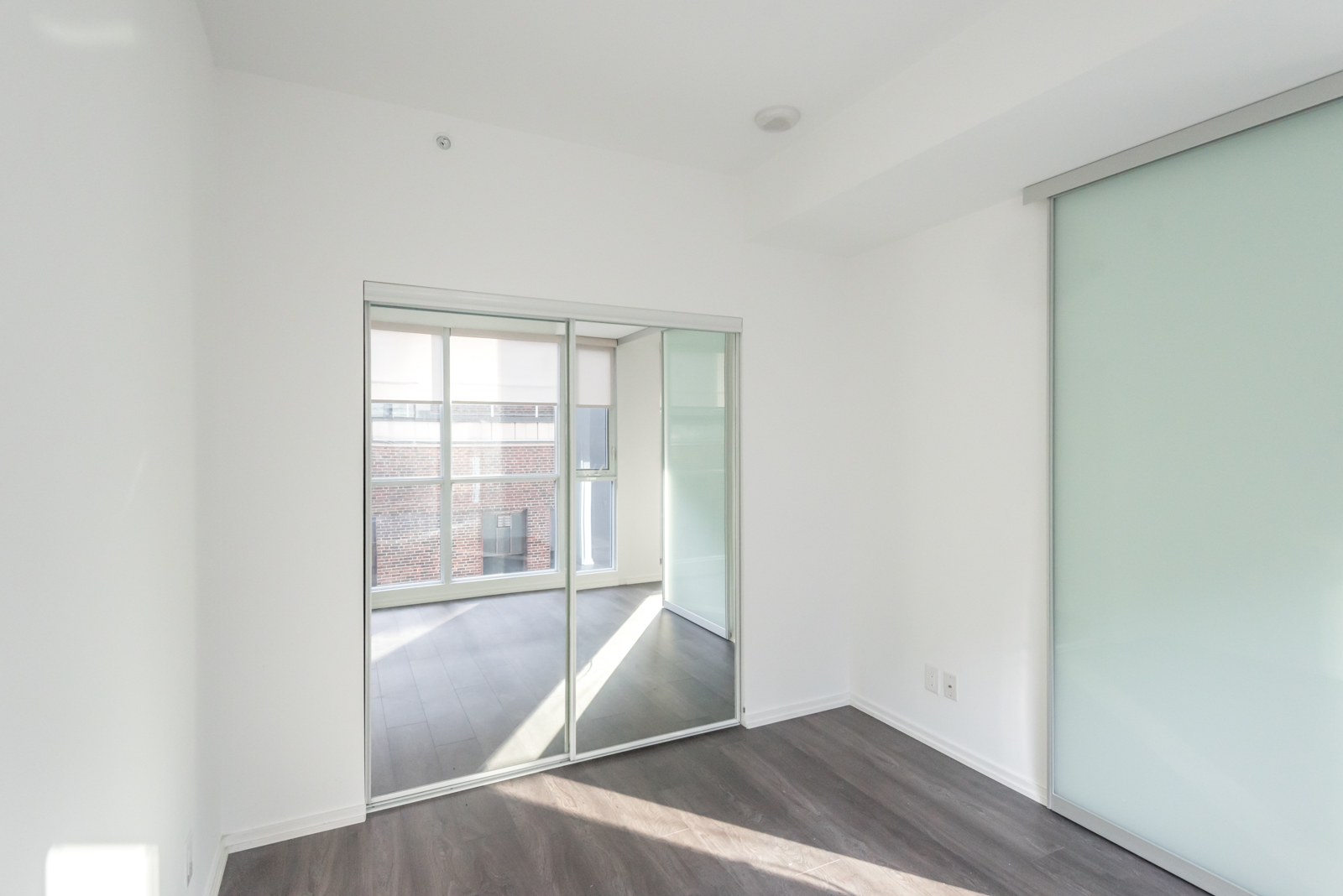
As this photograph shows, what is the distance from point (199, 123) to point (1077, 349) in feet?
10.2

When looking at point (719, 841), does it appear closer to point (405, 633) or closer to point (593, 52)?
point (405, 633)

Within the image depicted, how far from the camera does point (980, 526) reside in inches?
117

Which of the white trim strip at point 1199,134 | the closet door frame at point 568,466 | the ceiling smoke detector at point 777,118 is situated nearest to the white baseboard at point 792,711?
the closet door frame at point 568,466

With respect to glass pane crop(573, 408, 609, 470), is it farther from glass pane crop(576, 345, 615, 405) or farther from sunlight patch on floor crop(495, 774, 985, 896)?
sunlight patch on floor crop(495, 774, 985, 896)

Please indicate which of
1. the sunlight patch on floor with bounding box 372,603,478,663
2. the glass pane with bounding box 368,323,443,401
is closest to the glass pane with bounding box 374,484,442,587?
the sunlight patch on floor with bounding box 372,603,478,663

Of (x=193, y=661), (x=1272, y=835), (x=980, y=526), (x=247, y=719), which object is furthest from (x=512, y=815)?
(x=1272, y=835)

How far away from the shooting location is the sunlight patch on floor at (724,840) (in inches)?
86.5

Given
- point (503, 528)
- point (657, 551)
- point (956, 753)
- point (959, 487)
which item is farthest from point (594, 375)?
point (956, 753)

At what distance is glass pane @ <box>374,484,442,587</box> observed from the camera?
105 inches

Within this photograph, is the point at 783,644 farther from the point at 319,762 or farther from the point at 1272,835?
the point at 319,762

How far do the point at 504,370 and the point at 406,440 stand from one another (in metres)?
0.51

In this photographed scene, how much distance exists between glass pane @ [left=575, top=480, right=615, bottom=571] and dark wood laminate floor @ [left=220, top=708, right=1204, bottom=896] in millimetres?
907

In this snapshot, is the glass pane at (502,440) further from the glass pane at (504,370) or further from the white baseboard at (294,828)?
the white baseboard at (294,828)

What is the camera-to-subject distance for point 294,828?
2.46 meters
